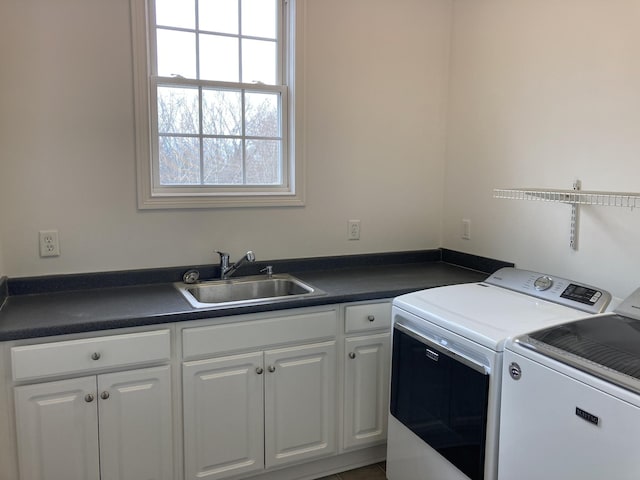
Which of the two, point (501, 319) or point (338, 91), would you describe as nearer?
point (501, 319)

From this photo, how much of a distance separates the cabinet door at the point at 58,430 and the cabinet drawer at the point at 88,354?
2.2 inches

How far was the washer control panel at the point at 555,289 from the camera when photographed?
1.94 m

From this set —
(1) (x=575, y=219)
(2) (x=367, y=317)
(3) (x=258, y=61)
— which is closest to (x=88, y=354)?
(2) (x=367, y=317)

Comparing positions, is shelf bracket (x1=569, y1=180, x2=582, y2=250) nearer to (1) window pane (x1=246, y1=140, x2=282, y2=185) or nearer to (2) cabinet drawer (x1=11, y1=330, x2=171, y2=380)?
(1) window pane (x1=246, y1=140, x2=282, y2=185)

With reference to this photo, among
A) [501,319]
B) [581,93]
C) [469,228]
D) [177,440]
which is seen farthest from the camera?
[469,228]

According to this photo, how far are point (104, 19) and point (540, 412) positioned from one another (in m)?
2.28

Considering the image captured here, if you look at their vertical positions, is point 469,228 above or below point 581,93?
below

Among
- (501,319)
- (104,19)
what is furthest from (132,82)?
(501,319)

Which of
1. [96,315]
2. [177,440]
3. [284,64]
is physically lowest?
[177,440]

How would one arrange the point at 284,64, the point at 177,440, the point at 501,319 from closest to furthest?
1. the point at 501,319
2. the point at 177,440
3. the point at 284,64

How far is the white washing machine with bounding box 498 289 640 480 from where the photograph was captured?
52.5 inches

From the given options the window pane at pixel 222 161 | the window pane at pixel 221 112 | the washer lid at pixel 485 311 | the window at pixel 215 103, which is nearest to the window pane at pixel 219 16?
the window at pixel 215 103

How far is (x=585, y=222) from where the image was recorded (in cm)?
228

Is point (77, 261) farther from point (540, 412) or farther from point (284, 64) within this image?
point (540, 412)
